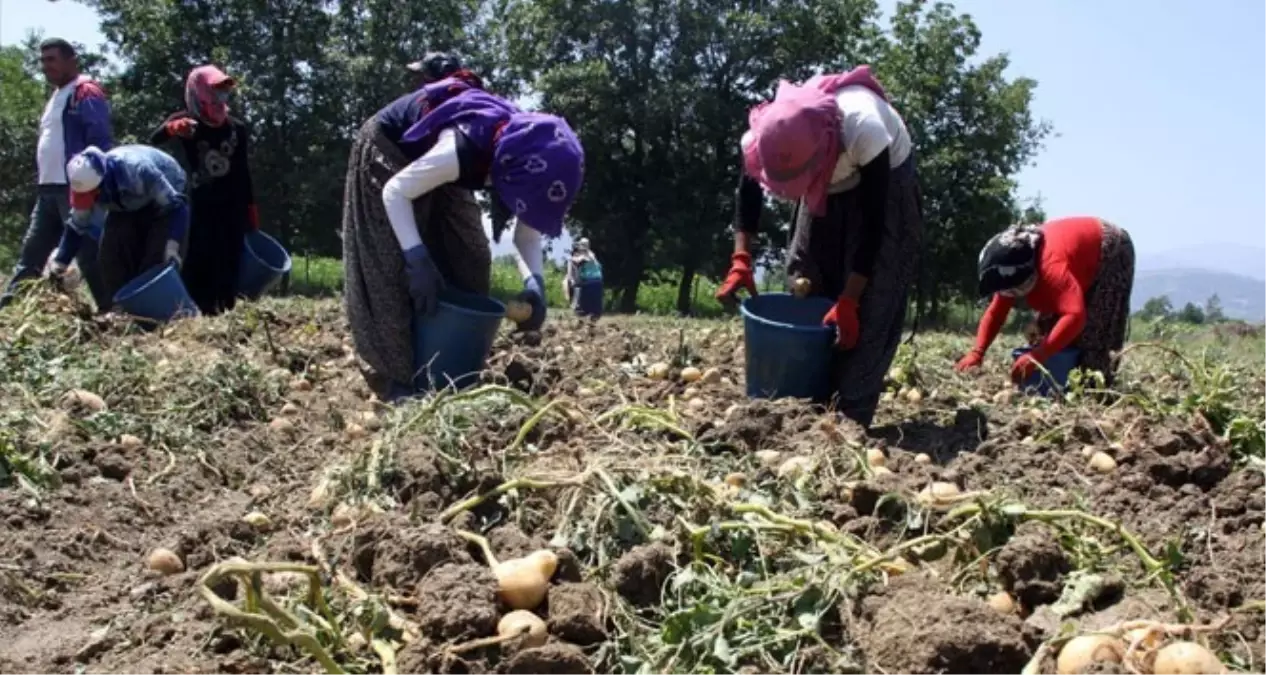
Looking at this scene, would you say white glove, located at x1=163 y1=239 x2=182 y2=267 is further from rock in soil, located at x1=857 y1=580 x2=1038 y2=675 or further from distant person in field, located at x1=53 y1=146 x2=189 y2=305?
rock in soil, located at x1=857 y1=580 x2=1038 y2=675

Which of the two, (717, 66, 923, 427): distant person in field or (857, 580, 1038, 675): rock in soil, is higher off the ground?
(717, 66, 923, 427): distant person in field

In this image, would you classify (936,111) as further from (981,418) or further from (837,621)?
(837,621)

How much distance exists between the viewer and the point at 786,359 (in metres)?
4.00

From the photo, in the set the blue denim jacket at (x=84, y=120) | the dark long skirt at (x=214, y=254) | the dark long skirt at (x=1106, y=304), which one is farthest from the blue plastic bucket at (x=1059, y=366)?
the blue denim jacket at (x=84, y=120)

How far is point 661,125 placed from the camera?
75.0 ft

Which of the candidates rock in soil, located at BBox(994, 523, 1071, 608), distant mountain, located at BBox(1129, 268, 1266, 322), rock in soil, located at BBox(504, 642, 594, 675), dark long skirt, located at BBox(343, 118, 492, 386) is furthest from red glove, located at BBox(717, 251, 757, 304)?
distant mountain, located at BBox(1129, 268, 1266, 322)

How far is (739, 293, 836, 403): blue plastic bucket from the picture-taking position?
396 cm

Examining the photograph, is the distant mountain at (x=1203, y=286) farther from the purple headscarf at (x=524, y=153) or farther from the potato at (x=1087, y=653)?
the potato at (x=1087, y=653)

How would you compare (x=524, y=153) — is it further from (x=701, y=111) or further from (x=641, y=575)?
(x=701, y=111)

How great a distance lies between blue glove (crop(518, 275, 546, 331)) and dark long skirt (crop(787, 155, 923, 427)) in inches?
39.3

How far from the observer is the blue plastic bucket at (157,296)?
5.55 m

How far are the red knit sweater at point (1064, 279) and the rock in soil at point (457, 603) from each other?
3.14 m

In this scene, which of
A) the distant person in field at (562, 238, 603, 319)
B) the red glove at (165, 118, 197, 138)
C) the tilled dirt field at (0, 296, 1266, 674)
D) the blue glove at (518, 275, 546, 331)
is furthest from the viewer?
the distant person in field at (562, 238, 603, 319)

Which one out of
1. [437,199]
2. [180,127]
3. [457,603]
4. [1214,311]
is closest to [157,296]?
[180,127]
